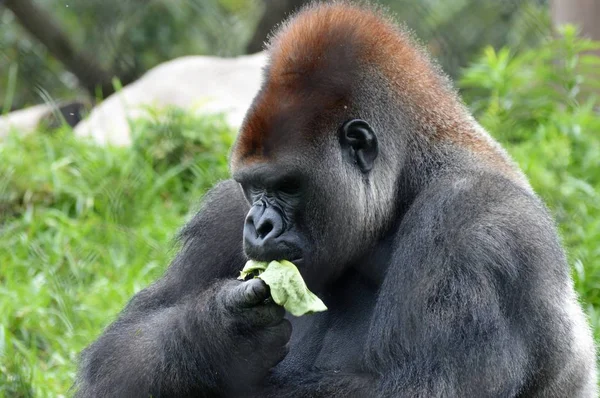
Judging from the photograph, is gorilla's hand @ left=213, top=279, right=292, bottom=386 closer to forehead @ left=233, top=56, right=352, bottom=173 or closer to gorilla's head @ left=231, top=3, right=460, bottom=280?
gorilla's head @ left=231, top=3, right=460, bottom=280

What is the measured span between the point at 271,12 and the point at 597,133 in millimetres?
3533

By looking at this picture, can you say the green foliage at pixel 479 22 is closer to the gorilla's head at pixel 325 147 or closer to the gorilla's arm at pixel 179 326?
the gorilla's arm at pixel 179 326

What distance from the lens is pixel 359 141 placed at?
9.76 ft

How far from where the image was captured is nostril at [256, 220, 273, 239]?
9.41 ft

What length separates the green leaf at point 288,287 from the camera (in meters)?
2.79

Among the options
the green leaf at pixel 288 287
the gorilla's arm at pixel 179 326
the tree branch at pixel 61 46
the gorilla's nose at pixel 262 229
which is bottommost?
the tree branch at pixel 61 46

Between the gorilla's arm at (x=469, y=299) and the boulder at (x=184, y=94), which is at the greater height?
the gorilla's arm at (x=469, y=299)

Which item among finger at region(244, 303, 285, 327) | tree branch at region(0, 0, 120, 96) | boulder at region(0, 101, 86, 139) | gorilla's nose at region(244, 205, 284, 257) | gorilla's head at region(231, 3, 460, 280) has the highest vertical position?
gorilla's head at region(231, 3, 460, 280)

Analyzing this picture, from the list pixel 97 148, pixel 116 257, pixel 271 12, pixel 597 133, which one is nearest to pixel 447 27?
pixel 271 12

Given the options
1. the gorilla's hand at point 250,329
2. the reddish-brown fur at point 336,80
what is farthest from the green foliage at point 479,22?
the gorilla's hand at point 250,329

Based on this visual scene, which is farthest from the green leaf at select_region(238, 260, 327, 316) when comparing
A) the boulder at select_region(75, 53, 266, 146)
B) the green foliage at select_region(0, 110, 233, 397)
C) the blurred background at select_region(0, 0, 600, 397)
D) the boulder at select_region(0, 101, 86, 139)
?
the boulder at select_region(0, 101, 86, 139)

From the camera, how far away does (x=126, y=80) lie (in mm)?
8742

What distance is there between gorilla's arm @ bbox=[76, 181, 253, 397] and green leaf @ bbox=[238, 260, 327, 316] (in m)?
0.26

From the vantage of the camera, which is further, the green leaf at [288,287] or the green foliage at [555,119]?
the green foliage at [555,119]
